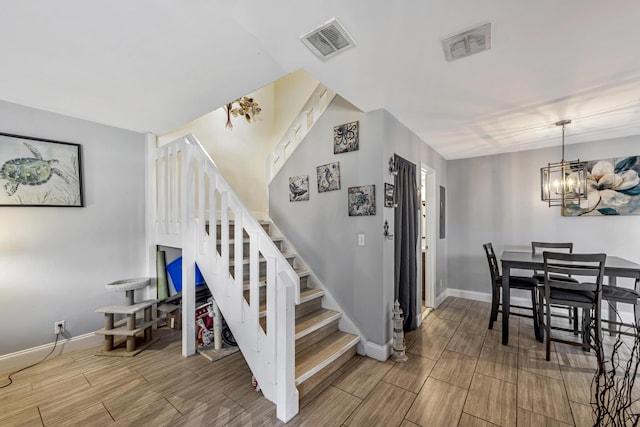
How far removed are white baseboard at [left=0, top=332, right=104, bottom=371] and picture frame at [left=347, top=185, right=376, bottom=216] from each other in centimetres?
303

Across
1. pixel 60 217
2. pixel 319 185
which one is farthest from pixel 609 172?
pixel 60 217

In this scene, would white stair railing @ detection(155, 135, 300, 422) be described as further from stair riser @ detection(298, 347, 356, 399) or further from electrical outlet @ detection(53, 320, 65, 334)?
electrical outlet @ detection(53, 320, 65, 334)

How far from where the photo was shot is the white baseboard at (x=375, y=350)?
256 centimetres

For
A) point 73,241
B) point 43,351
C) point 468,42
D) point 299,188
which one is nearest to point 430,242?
point 299,188

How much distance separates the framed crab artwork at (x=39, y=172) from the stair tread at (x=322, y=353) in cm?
276

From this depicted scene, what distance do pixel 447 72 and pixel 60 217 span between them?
12.4 feet

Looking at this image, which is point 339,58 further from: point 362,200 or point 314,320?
point 314,320

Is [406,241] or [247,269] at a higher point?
[406,241]

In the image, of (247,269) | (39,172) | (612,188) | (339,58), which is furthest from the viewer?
(612,188)

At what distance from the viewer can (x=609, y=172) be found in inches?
140

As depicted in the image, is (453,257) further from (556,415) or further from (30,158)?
(30,158)

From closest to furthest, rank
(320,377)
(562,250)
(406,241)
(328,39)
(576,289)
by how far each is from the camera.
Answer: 1. (328,39)
2. (320,377)
3. (576,289)
4. (406,241)
5. (562,250)

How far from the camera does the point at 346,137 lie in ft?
9.16

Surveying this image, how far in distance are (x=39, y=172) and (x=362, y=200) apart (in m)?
3.12
